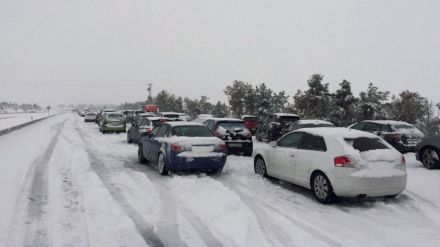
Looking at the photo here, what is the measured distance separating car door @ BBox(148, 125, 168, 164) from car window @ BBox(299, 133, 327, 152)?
14.0ft

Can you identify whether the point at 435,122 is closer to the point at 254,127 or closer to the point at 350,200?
the point at 254,127

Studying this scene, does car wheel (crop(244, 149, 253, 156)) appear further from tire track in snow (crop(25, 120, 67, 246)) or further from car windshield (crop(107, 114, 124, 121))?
car windshield (crop(107, 114, 124, 121))

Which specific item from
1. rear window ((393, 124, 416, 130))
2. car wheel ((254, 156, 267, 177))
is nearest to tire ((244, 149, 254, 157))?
car wheel ((254, 156, 267, 177))

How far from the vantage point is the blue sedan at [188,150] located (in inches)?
388

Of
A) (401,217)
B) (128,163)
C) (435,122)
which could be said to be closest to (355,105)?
(435,122)

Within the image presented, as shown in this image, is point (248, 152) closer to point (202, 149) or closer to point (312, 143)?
point (202, 149)

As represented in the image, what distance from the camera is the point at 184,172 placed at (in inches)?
422

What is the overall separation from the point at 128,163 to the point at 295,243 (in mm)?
8311

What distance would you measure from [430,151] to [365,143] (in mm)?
5292

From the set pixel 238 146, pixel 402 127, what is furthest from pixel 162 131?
pixel 402 127

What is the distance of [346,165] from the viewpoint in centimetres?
702

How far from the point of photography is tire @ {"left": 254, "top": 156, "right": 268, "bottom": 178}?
32.7 feet

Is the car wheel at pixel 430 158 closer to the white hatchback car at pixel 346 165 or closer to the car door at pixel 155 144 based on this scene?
the white hatchback car at pixel 346 165

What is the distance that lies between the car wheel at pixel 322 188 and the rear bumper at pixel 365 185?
15 cm
